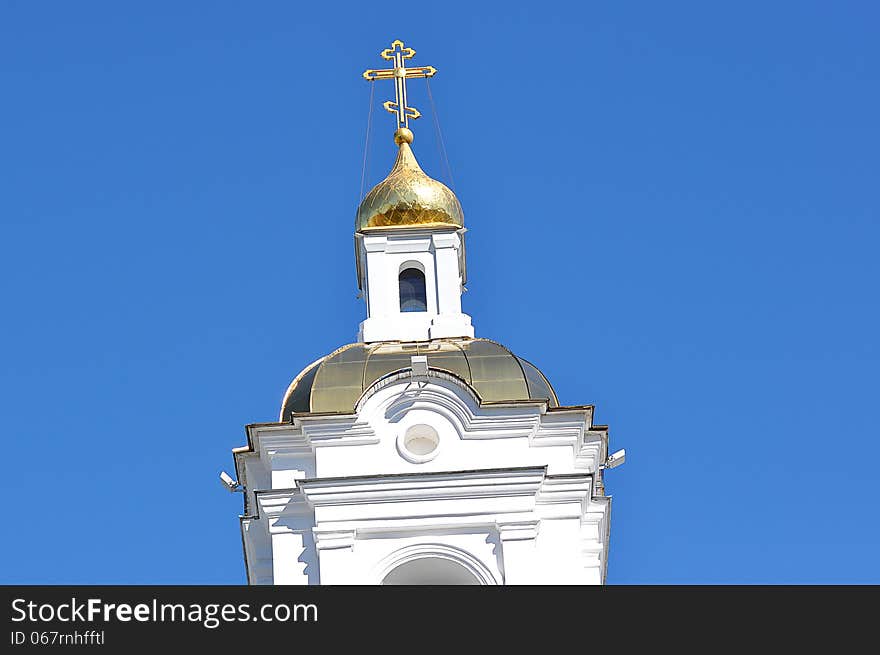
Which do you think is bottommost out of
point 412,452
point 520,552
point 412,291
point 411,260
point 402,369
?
point 520,552

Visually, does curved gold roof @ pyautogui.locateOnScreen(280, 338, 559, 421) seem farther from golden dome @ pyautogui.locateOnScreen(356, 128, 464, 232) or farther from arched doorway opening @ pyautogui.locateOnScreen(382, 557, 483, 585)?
golden dome @ pyautogui.locateOnScreen(356, 128, 464, 232)

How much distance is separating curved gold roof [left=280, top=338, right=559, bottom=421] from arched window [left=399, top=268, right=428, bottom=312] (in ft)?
5.71

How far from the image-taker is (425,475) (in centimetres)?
2997

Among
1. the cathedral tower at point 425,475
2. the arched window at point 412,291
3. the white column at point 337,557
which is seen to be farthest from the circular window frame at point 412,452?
the arched window at point 412,291

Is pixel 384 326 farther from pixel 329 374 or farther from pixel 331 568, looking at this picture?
pixel 331 568

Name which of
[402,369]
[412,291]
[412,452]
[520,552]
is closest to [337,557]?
[412,452]

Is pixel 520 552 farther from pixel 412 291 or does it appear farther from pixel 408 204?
pixel 408 204

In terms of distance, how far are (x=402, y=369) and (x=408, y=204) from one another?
394 cm

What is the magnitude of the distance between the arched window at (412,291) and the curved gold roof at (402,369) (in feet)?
5.71

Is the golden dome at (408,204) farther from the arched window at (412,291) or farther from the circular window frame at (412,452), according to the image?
the circular window frame at (412,452)

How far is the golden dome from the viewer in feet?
110

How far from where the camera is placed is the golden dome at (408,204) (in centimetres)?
3366
